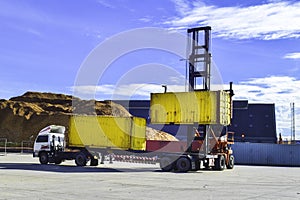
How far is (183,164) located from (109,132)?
6.04 metres

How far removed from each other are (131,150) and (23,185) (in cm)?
1479

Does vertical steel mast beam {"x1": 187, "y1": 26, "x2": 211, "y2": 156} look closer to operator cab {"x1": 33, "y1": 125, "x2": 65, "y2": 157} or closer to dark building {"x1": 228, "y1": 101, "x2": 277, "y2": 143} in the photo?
operator cab {"x1": 33, "y1": 125, "x2": 65, "y2": 157}

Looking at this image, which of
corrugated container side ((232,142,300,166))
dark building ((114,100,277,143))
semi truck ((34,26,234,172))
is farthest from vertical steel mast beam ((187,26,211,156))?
dark building ((114,100,277,143))

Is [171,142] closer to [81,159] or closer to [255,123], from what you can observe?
[81,159]

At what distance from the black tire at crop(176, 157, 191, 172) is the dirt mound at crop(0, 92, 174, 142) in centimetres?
4017

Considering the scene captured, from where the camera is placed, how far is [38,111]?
76.2 meters

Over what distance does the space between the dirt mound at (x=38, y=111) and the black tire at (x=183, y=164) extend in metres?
40.2

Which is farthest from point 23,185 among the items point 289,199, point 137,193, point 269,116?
point 269,116

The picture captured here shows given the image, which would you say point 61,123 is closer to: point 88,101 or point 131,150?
point 88,101

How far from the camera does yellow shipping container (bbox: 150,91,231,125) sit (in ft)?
93.5

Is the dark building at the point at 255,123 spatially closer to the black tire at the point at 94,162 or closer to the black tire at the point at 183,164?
the black tire at the point at 94,162

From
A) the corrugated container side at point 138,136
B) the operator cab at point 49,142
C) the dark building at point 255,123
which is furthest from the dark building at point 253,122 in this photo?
the corrugated container side at point 138,136

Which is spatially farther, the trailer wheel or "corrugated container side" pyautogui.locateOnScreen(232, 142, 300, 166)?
"corrugated container side" pyautogui.locateOnScreen(232, 142, 300, 166)

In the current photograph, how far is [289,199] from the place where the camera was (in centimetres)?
1455
